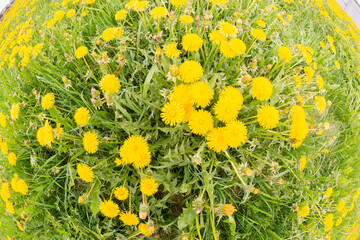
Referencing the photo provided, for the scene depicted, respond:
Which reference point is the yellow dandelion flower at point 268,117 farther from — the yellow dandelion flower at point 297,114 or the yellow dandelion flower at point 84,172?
the yellow dandelion flower at point 84,172

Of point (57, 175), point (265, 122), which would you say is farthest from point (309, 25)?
point (57, 175)

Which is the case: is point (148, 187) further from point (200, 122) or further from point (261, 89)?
point (261, 89)

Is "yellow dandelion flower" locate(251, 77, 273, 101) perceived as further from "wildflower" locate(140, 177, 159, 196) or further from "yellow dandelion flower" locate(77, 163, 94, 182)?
"yellow dandelion flower" locate(77, 163, 94, 182)

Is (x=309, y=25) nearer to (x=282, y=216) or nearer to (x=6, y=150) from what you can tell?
(x=282, y=216)

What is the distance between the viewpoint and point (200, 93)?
123cm

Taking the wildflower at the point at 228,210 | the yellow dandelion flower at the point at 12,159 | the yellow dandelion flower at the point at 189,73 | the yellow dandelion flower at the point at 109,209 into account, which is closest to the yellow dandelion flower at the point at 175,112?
the yellow dandelion flower at the point at 189,73

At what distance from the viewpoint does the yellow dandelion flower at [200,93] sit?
1.22 m

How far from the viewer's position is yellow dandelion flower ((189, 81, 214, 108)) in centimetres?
122

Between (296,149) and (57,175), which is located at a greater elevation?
(57,175)

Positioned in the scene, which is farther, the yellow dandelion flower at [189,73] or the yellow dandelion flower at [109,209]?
the yellow dandelion flower at [109,209]

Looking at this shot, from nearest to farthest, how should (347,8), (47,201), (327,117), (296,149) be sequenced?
(47,201) → (296,149) → (327,117) → (347,8)

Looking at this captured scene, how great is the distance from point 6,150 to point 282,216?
217 cm

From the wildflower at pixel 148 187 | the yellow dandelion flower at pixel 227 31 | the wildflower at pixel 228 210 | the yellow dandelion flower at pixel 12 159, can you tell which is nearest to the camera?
the wildflower at pixel 228 210

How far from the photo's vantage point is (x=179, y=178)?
5.25 ft
